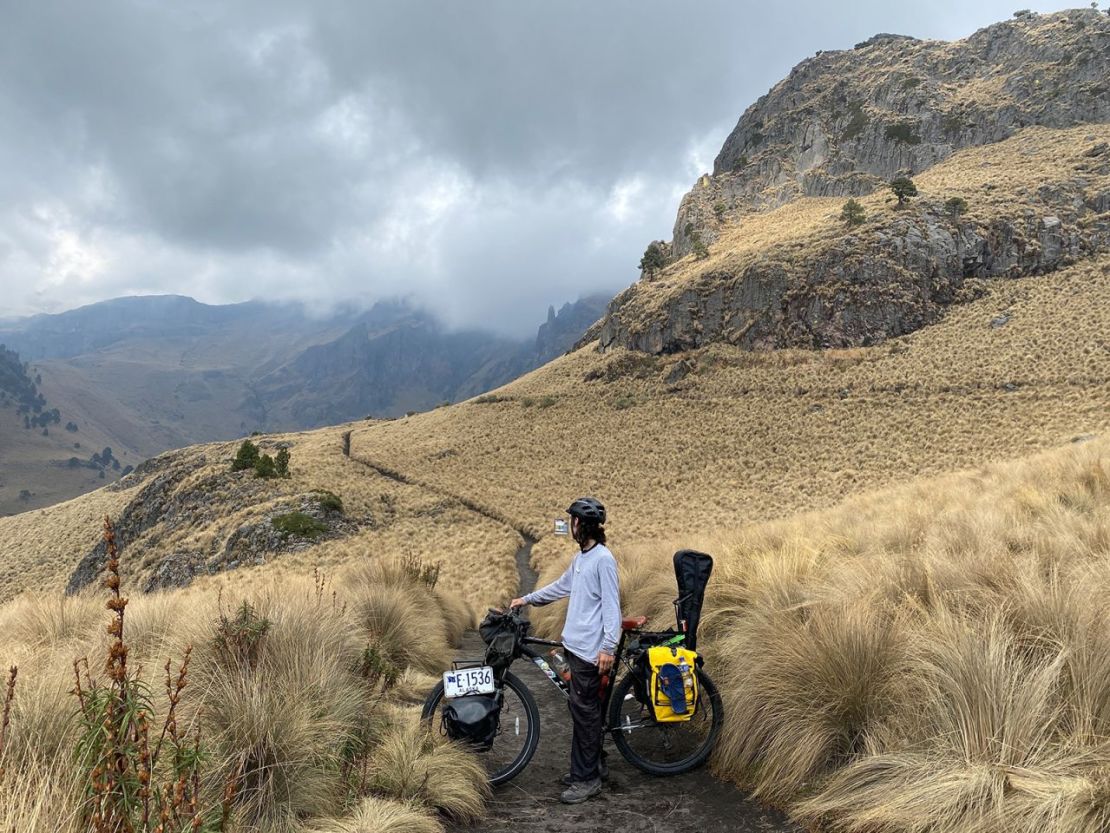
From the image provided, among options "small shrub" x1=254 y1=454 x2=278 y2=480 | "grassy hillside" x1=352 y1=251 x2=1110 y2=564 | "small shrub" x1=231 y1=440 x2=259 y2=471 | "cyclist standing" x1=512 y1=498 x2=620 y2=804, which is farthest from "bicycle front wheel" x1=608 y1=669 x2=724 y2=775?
"small shrub" x1=231 y1=440 x2=259 y2=471

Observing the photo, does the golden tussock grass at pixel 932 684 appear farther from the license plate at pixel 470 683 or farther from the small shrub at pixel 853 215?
the small shrub at pixel 853 215

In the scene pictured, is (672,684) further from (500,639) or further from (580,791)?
(500,639)

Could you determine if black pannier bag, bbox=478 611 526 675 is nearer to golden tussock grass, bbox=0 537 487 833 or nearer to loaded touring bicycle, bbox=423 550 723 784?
loaded touring bicycle, bbox=423 550 723 784

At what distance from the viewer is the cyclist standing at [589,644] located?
4.73m

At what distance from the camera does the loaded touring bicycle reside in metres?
4.74

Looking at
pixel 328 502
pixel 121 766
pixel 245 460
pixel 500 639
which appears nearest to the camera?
pixel 121 766

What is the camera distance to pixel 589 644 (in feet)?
15.7

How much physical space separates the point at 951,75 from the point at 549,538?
131 meters

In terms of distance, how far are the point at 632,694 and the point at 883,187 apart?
108329 mm

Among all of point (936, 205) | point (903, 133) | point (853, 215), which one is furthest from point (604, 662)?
point (903, 133)

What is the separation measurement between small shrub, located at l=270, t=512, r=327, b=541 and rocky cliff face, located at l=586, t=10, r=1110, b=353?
49835 mm

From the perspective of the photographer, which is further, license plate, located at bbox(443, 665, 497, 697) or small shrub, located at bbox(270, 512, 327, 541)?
small shrub, located at bbox(270, 512, 327, 541)

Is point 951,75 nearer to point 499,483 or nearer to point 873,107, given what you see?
point 873,107

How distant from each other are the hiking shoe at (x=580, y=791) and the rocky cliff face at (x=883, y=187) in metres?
63.5
